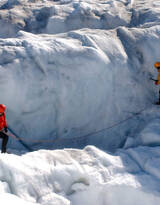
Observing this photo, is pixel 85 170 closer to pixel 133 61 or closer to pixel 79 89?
pixel 79 89

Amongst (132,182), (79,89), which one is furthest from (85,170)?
(79,89)

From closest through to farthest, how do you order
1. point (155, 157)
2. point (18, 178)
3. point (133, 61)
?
point (18, 178) → point (155, 157) → point (133, 61)

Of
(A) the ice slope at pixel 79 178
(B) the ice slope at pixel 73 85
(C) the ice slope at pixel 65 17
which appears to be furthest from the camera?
(C) the ice slope at pixel 65 17

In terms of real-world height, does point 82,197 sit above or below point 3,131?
below

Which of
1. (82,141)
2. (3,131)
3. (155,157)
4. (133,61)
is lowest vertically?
(82,141)

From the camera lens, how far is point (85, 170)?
442 cm

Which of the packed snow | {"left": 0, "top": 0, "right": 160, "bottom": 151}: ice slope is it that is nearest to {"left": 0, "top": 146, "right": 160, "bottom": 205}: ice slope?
the packed snow

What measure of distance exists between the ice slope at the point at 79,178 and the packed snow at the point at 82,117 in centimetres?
1

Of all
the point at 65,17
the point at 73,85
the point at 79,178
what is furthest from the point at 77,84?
the point at 65,17

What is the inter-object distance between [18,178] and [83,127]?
2430mm

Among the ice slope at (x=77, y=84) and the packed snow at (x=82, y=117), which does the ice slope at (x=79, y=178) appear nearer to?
the packed snow at (x=82, y=117)

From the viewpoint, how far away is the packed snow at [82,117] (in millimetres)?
4152

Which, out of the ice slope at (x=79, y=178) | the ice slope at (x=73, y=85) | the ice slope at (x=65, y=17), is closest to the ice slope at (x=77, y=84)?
the ice slope at (x=73, y=85)

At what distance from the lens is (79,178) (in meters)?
4.29
